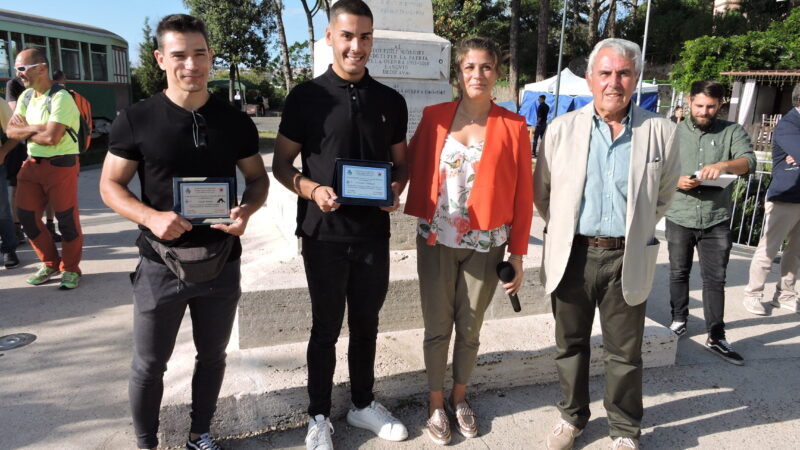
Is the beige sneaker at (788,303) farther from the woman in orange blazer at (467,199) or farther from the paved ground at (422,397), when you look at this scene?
the woman in orange blazer at (467,199)

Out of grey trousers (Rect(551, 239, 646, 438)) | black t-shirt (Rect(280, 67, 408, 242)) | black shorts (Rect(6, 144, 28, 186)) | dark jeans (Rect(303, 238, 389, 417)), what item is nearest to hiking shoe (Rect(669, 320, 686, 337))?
grey trousers (Rect(551, 239, 646, 438))

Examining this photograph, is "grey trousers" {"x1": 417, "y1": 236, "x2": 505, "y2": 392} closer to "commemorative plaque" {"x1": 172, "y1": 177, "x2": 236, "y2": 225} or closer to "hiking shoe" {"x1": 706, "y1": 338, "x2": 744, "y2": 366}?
"commemorative plaque" {"x1": 172, "y1": 177, "x2": 236, "y2": 225}

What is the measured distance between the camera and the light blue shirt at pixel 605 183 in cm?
256

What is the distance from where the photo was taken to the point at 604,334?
2783 millimetres

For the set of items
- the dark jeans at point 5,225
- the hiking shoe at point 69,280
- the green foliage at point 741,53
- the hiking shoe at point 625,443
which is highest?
the green foliage at point 741,53

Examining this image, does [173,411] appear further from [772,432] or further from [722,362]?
[722,362]

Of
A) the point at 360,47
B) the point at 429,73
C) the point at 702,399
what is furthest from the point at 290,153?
the point at 702,399

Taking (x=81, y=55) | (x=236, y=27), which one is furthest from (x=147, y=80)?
(x=81, y=55)

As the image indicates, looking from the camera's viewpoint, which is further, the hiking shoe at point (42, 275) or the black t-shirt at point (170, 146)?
the hiking shoe at point (42, 275)

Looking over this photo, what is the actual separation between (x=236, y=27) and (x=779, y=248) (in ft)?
74.1

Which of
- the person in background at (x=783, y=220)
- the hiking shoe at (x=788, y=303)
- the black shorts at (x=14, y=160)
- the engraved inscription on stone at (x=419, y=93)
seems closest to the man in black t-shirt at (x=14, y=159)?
the black shorts at (x=14, y=160)

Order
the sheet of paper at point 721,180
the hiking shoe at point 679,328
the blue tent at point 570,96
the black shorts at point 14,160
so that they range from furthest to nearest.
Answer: the blue tent at point 570,96 → the black shorts at point 14,160 → the hiking shoe at point 679,328 → the sheet of paper at point 721,180

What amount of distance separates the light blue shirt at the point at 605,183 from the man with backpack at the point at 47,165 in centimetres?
459

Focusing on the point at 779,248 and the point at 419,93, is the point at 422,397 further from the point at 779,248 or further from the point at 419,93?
the point at 779,248
